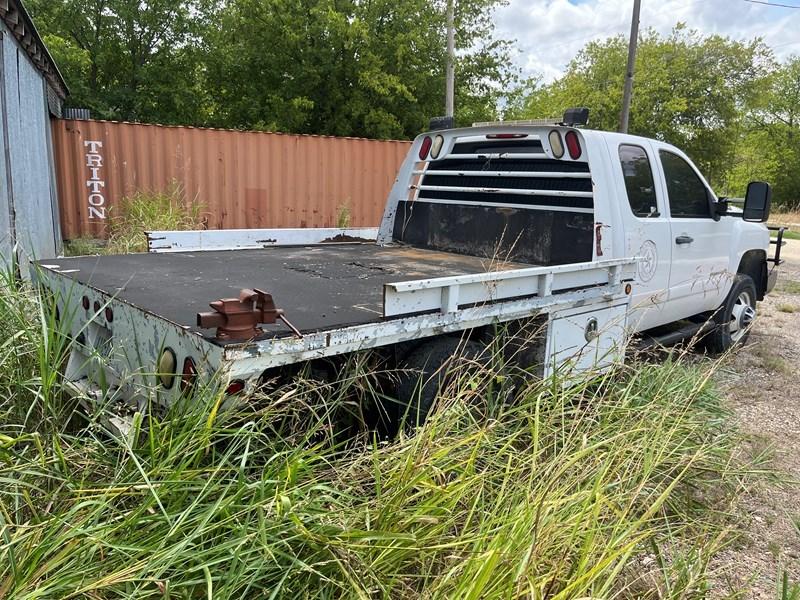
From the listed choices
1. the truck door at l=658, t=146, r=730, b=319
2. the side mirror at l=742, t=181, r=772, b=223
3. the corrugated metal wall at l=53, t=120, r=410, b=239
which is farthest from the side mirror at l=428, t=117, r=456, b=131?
the corrugated metal wall at l=53, t=120, r=410, b=239

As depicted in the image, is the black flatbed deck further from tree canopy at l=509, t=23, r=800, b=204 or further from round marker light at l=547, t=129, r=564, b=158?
tree canopy at l=509, t=23, r=800, b=204

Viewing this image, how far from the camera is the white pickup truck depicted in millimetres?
2475

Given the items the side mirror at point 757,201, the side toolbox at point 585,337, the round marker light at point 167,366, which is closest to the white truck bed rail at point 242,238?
the round marker light at point 167,366

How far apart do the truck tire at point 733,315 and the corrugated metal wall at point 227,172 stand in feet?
27.1

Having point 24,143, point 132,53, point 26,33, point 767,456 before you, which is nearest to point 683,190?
point 767,456

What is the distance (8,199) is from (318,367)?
4609 mm

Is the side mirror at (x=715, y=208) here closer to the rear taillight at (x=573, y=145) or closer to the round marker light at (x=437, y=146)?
the rear taillight at (x=573, y=145)

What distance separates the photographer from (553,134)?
14.5ft

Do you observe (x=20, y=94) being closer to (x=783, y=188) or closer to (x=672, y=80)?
(x=672, y=80)

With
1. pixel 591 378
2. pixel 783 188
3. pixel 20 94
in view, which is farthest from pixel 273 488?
pixel 783 188

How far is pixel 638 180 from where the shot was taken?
178 inches

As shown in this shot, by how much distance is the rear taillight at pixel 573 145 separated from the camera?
4289mm

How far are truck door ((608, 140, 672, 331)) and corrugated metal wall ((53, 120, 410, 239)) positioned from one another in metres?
8.31

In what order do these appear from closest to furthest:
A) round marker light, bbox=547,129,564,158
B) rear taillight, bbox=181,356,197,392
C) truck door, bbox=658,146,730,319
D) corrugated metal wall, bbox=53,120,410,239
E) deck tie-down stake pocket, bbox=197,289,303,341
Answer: deck tie-down stake pocket, bbox=197,289,303,341, rear taillight, bbox=181,356,197,392, round marker light, bbox=547,129,564,158, truck door, bbox=658,146,730,319, corrugated metal wall, bbox=53,120,410,239
